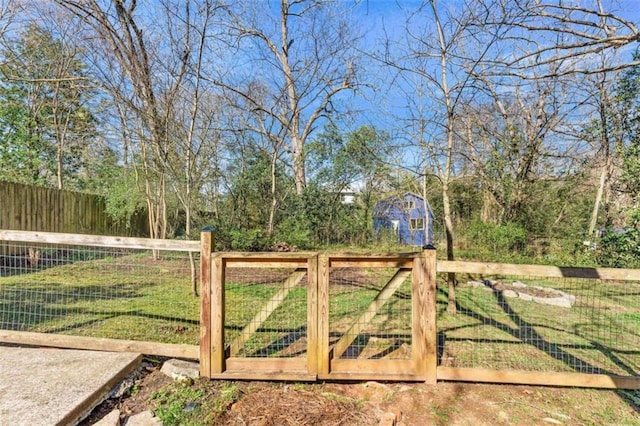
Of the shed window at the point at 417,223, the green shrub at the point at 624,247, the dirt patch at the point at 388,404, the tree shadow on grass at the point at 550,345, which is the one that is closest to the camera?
the dirt patch at the point at 388,404

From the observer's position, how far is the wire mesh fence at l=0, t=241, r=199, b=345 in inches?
140

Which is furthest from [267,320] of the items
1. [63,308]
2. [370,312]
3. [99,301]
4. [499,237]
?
[499,237]

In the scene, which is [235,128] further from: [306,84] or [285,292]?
[285,292]

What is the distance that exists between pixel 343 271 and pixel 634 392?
214 inches

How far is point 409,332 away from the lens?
3678mm

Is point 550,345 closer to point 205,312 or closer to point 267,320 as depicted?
point 267,320

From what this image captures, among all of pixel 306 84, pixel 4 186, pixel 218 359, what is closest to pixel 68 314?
pixel 218 359

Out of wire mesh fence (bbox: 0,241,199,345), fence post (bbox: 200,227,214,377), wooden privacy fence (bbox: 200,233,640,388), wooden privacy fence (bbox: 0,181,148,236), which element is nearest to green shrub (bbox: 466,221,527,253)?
wooden privacy fence (bbox: 200,233,640,388)

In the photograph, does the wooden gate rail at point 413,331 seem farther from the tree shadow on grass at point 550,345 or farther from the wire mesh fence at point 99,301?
the wire mesh fence at point 99,301

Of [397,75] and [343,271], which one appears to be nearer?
[397,75]

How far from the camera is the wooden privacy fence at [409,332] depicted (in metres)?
2.50

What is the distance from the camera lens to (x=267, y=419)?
6.81ft

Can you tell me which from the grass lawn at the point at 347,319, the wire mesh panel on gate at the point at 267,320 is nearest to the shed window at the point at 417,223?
the grass lawn at the point at 347,319

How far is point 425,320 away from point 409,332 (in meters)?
1.28
